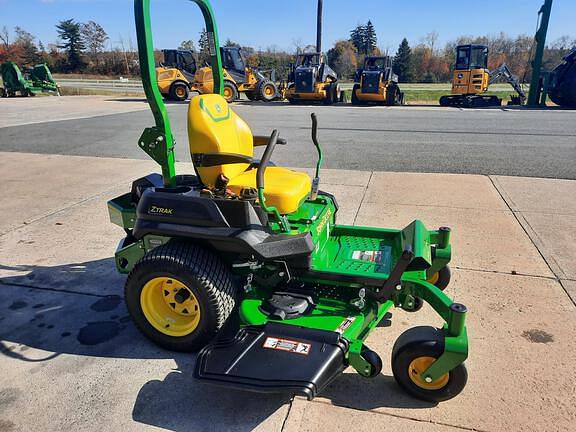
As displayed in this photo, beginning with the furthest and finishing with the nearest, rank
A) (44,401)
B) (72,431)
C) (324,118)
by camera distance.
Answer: (324,118) → (44,401) → (72,431)

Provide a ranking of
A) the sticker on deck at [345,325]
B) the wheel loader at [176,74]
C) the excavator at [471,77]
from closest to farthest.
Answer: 1. the sticker on deck at [345,325]
2. the excavator at [471,77]
3. the wheel loader at [176,74]

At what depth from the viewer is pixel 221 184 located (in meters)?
2.98

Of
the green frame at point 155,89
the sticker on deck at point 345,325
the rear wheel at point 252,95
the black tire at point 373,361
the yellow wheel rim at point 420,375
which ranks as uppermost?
the green frame at point 155,89

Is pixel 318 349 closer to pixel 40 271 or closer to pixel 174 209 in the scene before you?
pixel 174 209

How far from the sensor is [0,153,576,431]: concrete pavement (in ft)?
7.30

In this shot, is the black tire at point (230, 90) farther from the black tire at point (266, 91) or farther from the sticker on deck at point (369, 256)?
the sticker on deck at point (369, 256)

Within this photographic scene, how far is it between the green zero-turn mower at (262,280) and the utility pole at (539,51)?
18.7 metres

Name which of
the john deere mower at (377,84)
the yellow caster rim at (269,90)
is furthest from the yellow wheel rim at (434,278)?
the yellow caster rim at (269,90)

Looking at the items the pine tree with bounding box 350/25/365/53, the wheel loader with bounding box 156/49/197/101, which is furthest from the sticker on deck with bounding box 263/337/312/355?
the pine tree with bounding box 350/25/365/53

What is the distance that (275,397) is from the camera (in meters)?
2.35

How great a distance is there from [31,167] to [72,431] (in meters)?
6.47

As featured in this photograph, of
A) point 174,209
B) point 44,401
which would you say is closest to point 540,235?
point 174,209

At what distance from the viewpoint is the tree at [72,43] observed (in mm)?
51312

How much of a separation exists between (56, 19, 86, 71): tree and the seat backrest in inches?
2174
